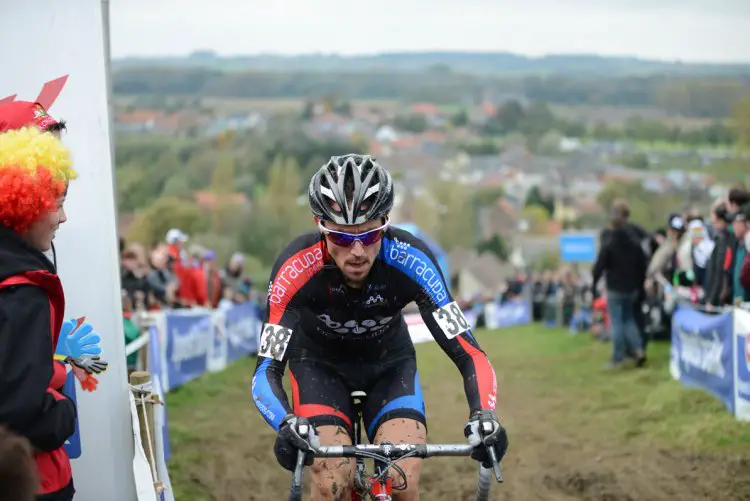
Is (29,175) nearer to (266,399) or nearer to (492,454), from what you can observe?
(266,399)

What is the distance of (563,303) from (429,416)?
16.5 m

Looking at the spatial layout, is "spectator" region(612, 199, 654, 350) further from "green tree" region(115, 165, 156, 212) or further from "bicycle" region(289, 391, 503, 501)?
"green tree" region(115, 165, 156, 212)

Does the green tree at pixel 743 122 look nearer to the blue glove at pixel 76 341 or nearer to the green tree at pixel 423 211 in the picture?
the green tree at pixel 423 211

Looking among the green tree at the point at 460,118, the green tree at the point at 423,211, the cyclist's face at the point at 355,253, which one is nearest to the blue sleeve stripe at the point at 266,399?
the cyclist's face at the point at 355,253

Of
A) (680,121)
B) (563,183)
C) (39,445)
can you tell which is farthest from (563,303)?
(563,183)

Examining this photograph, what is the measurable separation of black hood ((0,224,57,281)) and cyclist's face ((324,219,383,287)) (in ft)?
5.47

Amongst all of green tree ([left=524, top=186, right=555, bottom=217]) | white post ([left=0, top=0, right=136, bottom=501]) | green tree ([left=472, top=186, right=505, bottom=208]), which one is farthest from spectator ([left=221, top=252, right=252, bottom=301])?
green tree ([left=524, top=186, right=555, bottom=217])

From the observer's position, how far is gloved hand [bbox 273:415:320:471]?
4668mm

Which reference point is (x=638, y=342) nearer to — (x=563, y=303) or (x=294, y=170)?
(x=563, y=303)

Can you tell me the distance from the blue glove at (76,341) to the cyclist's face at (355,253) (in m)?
1.29

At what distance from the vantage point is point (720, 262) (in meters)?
12.6

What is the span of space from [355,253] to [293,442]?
1.05m

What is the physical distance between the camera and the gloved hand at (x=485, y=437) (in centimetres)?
482

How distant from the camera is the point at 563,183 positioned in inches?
4911
